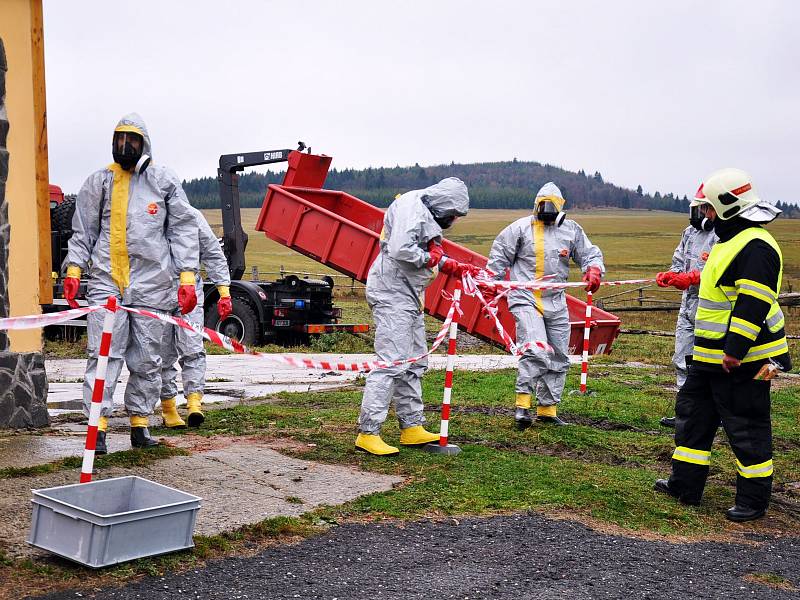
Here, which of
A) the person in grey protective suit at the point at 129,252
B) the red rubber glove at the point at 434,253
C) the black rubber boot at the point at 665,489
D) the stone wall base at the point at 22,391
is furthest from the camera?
the stone wall base at the point at 22,391

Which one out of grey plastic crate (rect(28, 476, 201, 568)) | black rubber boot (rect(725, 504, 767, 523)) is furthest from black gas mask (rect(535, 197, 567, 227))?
grey plastic crate (rect(28, 476, 201, 568))

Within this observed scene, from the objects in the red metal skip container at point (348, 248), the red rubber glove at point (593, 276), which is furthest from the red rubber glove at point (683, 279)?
the red metal skip container at point (348, 248)

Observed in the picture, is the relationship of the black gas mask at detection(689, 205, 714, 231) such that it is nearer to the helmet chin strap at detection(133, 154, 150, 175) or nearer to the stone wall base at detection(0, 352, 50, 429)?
the helmet chin strap at detection(133, 154, 150, 175)

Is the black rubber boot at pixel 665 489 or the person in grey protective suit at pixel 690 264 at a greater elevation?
the person in grey protective suit at pixel 690 264

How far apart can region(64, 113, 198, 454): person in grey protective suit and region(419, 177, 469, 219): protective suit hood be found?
1637 mm

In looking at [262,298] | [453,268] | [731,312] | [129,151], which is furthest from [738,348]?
[262,298]

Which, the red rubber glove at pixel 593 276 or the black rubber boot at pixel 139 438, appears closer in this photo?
the black rubber boot at pixel 139 438

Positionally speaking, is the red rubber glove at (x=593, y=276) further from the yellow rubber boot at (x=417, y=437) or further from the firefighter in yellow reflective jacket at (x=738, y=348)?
the firefighter in yellow reflective jacket at (x=738, y=348)

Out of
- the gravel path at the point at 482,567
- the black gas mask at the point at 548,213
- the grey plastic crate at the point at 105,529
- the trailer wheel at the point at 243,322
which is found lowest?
the trailer wheel at the point at 243,322

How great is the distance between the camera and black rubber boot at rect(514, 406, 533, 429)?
770 centimetres

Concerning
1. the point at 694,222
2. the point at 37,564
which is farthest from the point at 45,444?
the point at 694,222

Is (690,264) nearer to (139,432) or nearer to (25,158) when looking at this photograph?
(139,432)

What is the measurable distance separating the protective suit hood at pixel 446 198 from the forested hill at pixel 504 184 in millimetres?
89555

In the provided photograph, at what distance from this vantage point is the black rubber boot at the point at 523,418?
25.3 ft
